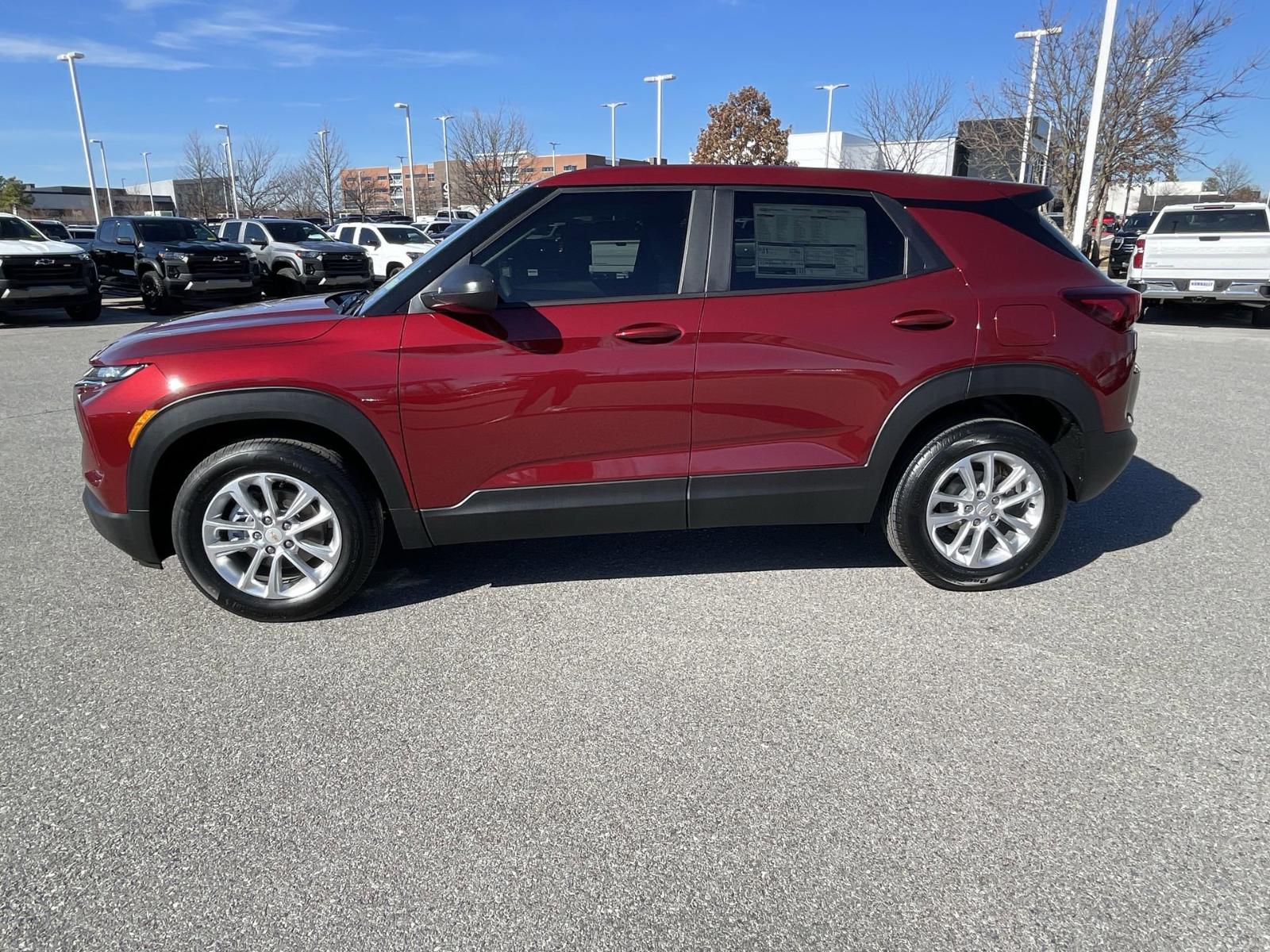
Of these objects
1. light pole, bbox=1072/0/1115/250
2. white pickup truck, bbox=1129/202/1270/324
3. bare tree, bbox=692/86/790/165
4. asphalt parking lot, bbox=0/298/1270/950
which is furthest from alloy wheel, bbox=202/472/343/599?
bare tree, bbox=692/86/790/165

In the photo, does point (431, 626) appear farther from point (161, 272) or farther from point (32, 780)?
point (161, 272)

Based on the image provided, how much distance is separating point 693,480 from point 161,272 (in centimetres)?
1634

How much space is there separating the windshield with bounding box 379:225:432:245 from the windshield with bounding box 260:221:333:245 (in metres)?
1.35

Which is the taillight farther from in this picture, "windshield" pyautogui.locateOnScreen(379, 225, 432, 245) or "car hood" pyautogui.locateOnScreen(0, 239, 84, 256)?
"windshield" pyautogui.locateOnScreen(379, 225, 432, 245)

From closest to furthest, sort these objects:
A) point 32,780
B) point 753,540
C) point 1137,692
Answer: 1. point 32,780
2. point 1137,692
3. point 753,540

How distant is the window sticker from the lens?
140 inches

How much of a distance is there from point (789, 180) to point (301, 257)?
663 inches

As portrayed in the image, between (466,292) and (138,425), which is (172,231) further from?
(466,292)

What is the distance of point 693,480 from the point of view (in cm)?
356

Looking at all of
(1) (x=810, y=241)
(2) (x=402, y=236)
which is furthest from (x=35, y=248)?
(1) (x=810, y=241)

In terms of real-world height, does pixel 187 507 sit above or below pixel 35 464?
above

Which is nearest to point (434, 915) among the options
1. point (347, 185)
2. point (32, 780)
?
point (32, 780)

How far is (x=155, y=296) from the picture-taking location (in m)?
17.0

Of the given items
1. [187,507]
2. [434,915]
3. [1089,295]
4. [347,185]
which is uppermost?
[347,185]
